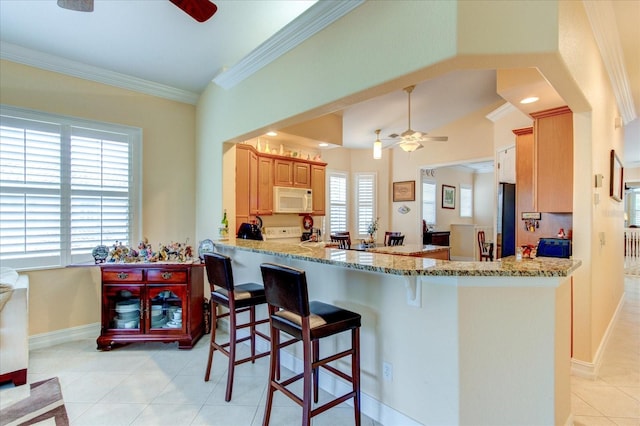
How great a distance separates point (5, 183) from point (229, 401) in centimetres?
283

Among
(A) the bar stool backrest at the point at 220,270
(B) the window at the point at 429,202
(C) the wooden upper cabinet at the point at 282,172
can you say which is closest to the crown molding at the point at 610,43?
(A) the bar stool backrest at the point at 220,270

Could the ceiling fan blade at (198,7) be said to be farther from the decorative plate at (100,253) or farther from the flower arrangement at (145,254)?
the decorative plate at (100,253)

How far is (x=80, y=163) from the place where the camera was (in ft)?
10.9

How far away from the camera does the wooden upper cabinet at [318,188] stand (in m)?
5.58

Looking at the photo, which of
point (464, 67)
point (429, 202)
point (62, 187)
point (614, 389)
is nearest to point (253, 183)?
point (62, 187)

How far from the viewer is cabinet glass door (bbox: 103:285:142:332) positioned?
10.2 ft

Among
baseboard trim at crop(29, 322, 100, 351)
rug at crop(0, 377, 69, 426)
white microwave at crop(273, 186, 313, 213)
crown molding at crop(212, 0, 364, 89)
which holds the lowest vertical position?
rug at crop(0, 377, 69, 426)

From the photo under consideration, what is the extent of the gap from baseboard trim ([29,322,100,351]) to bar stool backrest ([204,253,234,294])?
1.94m

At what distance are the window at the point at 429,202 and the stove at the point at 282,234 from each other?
3.61 m

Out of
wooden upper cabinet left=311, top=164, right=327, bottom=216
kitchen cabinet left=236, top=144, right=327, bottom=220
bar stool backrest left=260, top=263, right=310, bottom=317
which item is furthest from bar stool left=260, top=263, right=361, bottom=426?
wooden upper cabinet left=311, top=164, right=327, bottom=216

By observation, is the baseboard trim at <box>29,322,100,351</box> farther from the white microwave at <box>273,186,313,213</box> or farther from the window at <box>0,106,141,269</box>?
the white microwave at <box>273,186,313,213</box>

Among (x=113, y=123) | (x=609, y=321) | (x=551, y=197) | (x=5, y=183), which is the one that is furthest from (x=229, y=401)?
(x=609, y=321)

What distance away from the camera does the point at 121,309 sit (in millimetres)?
3143

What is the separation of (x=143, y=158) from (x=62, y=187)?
0.82 metres
